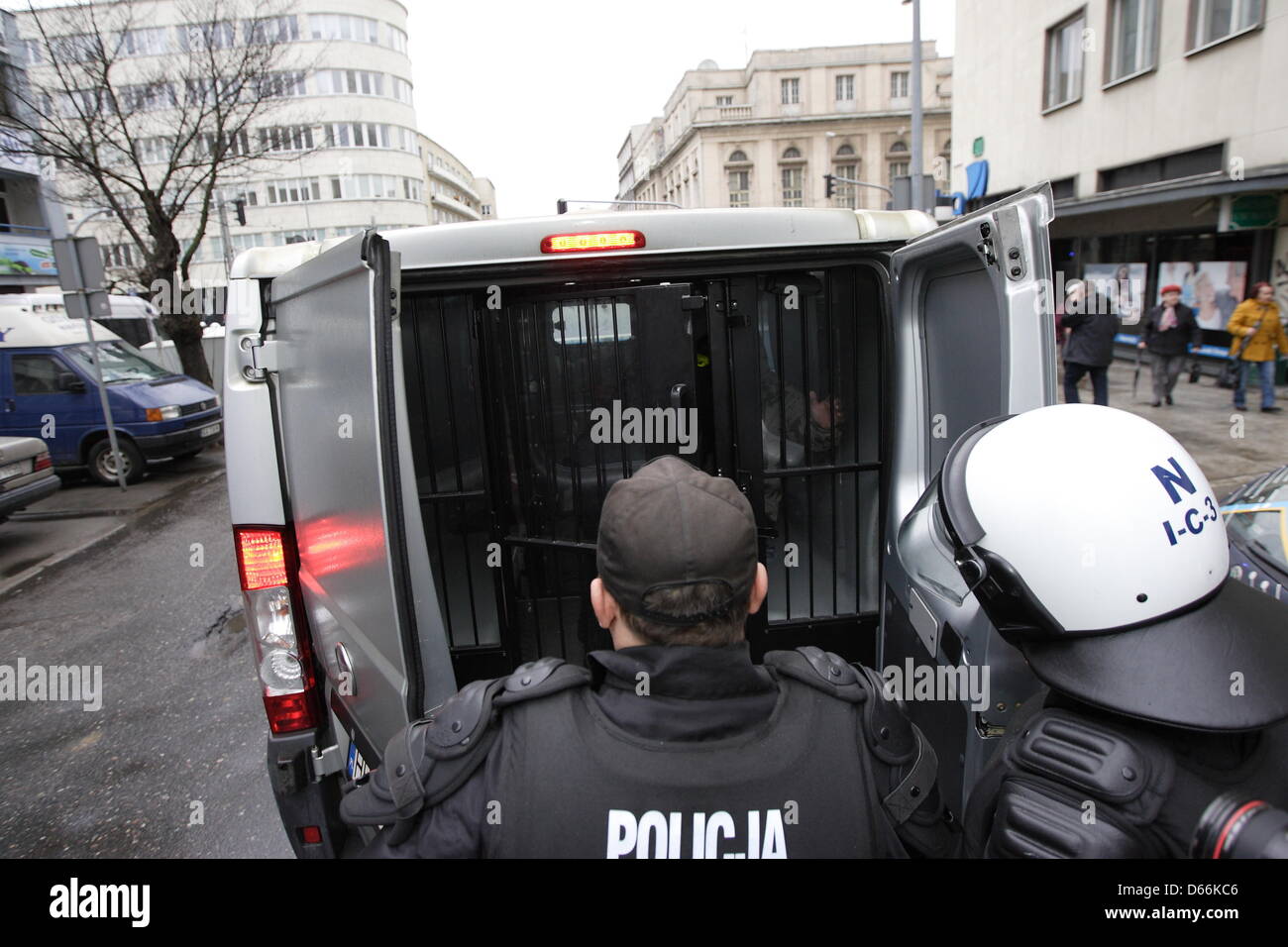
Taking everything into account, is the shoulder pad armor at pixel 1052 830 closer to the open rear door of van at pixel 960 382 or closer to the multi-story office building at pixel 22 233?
the open rear door of van at pixel 960 382

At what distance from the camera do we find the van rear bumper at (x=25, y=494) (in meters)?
7.68

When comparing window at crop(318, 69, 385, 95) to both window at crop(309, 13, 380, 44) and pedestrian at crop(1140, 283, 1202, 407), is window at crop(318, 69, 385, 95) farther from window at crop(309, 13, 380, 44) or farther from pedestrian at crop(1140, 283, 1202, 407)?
pedestrian at crop(1140, 283, 1202, 407)

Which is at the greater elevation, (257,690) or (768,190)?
(768,190)

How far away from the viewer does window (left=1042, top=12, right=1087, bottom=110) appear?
16016 millimetres

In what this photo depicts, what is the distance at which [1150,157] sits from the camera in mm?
14008

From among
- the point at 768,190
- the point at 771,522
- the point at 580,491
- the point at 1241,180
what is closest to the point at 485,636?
the point at 580,491

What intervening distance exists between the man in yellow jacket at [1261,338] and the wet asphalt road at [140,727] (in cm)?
1254

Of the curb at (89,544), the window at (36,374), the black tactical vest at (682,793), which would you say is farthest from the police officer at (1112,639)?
the window at (36,374)

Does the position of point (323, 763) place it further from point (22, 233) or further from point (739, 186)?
point (739, 186)

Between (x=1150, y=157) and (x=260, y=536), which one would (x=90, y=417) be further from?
(x=1150, y=157)

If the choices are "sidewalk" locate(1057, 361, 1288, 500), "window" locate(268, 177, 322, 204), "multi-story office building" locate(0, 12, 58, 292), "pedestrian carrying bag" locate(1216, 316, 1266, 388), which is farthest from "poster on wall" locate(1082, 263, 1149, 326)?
"window" locate(268, 177, 322, 204)

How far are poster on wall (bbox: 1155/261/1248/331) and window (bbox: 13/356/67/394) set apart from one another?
17.0m
